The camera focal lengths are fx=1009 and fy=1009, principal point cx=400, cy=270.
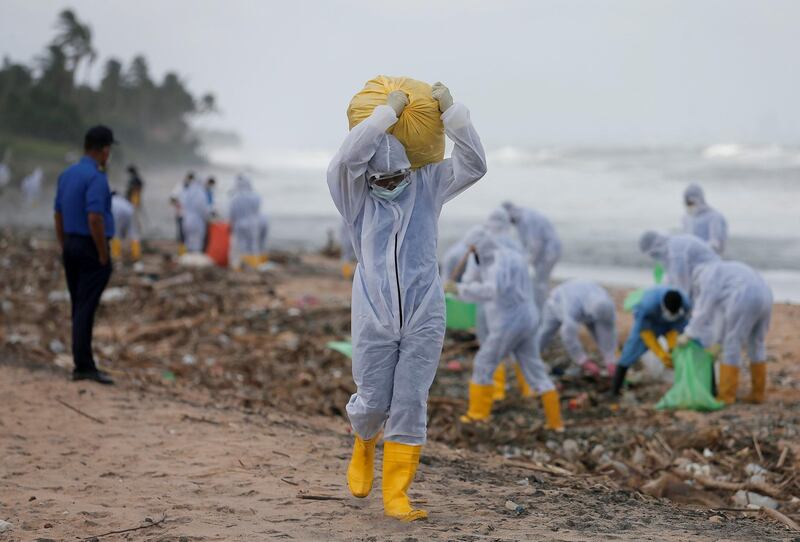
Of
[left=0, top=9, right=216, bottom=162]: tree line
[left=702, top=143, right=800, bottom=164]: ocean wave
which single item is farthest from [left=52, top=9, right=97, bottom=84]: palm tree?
[left=702, top=143, right=800, bottom=164]: ocean wave

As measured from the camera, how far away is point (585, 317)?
425 inches

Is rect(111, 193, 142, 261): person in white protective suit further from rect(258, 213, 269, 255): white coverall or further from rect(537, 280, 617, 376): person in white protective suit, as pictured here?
rect(537, 280, 617, 376): person in white protective suit

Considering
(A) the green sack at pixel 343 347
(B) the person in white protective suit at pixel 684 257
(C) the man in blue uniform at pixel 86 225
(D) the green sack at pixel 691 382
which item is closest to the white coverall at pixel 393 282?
(C) the man in blue uniform at pixel 86 225

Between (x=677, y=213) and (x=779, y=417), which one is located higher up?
(x=677, y=213)

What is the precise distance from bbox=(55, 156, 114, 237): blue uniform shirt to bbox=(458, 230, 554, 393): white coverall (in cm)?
310

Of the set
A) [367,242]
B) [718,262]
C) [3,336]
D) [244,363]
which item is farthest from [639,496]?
[3,336]

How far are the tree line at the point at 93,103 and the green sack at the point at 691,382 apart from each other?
165 feet

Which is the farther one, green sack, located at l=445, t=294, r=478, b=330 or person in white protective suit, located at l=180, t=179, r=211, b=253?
person in white protective suit, located at l=180, t=179, r=211, b=253

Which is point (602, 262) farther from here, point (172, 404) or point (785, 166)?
point (785, 166)

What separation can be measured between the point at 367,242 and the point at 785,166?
159 feet

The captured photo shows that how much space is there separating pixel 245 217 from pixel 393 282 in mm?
14481

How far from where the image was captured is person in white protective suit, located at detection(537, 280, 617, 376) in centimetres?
1065

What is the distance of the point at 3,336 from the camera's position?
11703mm

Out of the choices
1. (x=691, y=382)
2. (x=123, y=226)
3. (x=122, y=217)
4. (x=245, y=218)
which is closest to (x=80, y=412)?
(x=691, y=382)
